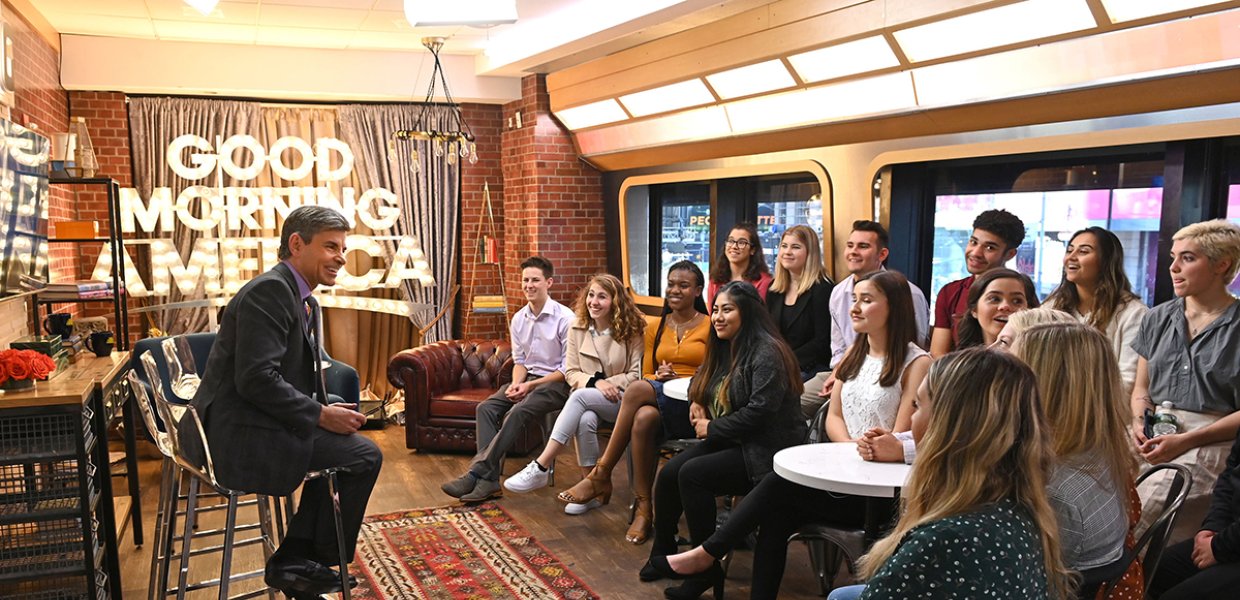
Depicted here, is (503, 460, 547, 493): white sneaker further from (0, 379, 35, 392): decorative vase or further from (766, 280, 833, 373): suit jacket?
(0, 379, 35, 392): decorative vase

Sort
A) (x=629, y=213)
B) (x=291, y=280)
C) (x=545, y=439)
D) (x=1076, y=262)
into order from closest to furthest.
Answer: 1. (x=291, y=280)
2. (x=1076, y=262)
3. (x=545, y=439)
4. (x=629, y=213)

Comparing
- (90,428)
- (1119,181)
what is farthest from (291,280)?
(1119,181)

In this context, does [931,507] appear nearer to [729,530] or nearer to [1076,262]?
[729,530]

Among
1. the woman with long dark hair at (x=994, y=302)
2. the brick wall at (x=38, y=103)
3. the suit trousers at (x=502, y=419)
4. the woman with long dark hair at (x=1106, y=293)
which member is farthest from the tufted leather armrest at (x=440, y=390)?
the woman with long dark hair at (x=1106, y=293)

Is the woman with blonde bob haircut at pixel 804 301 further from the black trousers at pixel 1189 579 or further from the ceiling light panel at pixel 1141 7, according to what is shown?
the black trousers at pixel 1189 579

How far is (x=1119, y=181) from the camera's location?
4293 millimetres

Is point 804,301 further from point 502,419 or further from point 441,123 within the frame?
point 441,123

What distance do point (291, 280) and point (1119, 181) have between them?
360cm

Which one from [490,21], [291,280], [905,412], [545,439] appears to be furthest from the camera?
[545,439]

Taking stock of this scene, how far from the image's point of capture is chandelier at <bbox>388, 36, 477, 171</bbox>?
6922 millimetres

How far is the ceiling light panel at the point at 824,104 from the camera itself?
474 centimetres

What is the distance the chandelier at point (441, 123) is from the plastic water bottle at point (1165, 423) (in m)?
4.79

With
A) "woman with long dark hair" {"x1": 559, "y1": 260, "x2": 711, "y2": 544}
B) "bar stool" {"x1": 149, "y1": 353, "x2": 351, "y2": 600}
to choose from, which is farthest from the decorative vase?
"woman with long dark hair" {"x1": 559, "y1": 260, "x2": 711, "y2": 544}

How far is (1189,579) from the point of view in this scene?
2.87 m
